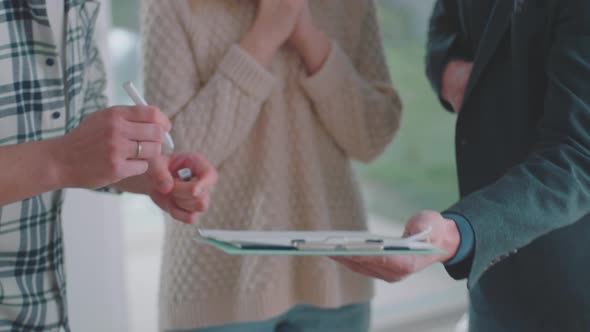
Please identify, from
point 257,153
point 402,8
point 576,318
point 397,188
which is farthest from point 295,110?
point 397,188

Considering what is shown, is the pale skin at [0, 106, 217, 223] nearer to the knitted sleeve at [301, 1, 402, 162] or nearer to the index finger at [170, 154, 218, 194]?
the index finger at [170, 154, 218, 194]

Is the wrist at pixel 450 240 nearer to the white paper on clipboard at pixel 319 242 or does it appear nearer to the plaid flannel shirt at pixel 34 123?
the white paper on clipboard at pixel 319 242

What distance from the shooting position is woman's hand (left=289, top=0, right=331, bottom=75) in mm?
1270

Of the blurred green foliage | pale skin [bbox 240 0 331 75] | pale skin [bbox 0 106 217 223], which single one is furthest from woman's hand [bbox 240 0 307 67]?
the blurred green foliage

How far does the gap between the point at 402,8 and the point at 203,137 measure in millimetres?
1709

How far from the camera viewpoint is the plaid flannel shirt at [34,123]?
0.94 metres

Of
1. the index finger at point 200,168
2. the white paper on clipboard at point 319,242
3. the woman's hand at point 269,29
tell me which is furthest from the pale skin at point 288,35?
the white paper on clipboard at point 319,242

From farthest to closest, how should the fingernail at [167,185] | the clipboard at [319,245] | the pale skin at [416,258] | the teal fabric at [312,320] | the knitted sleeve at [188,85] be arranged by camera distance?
the teal fabric at [312,320] → the knitted sleeve at [188,85] → the fingernail at [167,185] → the pale skin at [416,258] → the clipboard at [319,245]

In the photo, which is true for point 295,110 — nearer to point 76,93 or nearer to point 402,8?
point 76,93

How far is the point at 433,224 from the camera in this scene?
0.87 m

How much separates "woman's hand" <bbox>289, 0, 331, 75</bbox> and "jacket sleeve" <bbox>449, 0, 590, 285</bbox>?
0.48 m

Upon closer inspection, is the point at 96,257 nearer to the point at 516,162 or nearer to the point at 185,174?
the point at 185,174

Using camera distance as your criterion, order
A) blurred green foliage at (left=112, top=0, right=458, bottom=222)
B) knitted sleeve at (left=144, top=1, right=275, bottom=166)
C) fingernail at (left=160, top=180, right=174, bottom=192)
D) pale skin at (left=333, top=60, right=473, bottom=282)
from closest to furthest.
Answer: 1. pale skin at (left=333, top=60, right=473, bottom=282)
2. fingernail at (left=160, top=180, right=174, bottom=192)
3. knitted sleeve at (left=144, top=1, right=275, bottom=166)
4. blurred green foliage at (left=112, top=0, right=458, bottom=222)

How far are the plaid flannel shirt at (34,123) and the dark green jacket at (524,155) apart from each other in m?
0.60
